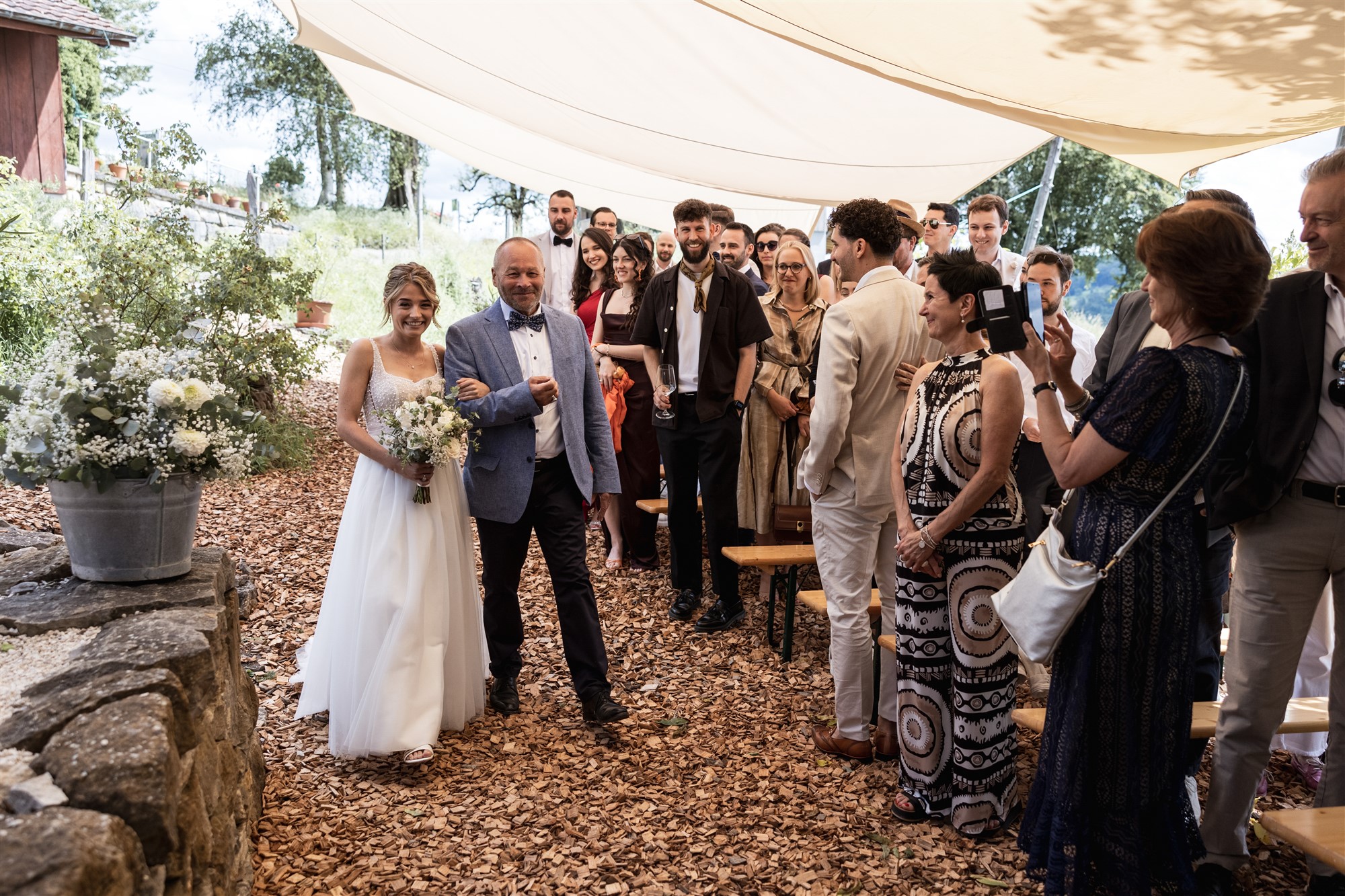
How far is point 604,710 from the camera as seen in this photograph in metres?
4.06

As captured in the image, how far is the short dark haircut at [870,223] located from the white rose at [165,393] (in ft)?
7.84

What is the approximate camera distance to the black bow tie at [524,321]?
4.08 meters

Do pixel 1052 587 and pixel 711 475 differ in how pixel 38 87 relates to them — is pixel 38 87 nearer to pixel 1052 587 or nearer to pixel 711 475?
pixel 711 475

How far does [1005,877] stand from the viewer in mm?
3047

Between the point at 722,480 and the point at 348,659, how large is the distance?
242 centimetres

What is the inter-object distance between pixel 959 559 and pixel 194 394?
8.19 ft

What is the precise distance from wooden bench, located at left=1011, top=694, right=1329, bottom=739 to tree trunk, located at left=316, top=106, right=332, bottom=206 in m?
30.4

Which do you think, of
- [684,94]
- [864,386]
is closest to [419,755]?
[864,386]

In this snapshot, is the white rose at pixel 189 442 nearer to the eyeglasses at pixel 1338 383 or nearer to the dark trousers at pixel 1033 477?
the eyeglasses at pixel 1338 383

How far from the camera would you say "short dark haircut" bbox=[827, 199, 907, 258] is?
3646mm

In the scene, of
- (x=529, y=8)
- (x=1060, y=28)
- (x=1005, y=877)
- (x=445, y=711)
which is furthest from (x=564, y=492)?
(x=529, y=8)

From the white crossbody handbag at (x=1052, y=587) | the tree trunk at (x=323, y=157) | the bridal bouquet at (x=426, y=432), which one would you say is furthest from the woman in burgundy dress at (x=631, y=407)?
the tree trunk at (x=323, y=157)

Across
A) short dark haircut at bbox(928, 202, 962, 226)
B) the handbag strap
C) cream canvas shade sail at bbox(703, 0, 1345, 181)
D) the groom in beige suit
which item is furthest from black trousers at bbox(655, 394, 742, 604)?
the handbag strap

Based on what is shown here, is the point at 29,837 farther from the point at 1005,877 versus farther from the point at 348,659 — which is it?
the point at 1005,877
